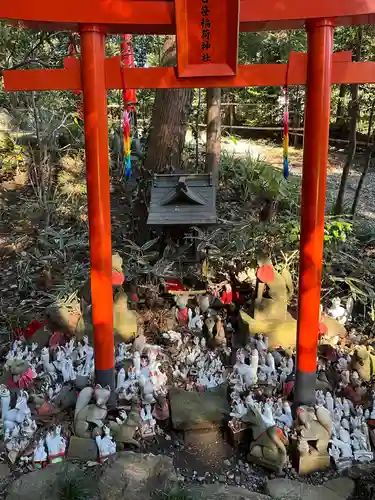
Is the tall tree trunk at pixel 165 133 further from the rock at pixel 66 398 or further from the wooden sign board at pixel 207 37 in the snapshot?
the wooden sign board at pixel 207 37

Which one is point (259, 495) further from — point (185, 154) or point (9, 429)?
point (185, 154)

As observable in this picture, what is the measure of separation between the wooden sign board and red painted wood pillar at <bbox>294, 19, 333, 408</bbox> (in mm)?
470

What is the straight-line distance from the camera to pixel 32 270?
5871 mm

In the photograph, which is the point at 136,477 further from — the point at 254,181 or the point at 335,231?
the point at 254,181

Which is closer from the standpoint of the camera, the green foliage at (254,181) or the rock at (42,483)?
the rock at (42,483)

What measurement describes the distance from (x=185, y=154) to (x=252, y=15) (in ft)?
21.2

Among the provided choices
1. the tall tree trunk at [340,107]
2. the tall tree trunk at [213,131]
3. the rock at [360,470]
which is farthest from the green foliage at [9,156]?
the tall tree trunk at [340,107]

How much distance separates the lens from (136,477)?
2.75 meters

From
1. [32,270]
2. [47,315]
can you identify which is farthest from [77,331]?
[32,270]

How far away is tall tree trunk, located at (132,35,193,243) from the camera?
19.4 feet

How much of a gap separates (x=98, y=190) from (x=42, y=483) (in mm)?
1737

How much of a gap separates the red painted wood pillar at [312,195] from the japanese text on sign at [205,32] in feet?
1.96

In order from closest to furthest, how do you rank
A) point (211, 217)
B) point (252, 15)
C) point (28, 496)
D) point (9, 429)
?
point (28, 496)
point (252, 15)
point (9, 429)
point (211, 217)

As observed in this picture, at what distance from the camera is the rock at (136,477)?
2.65m
